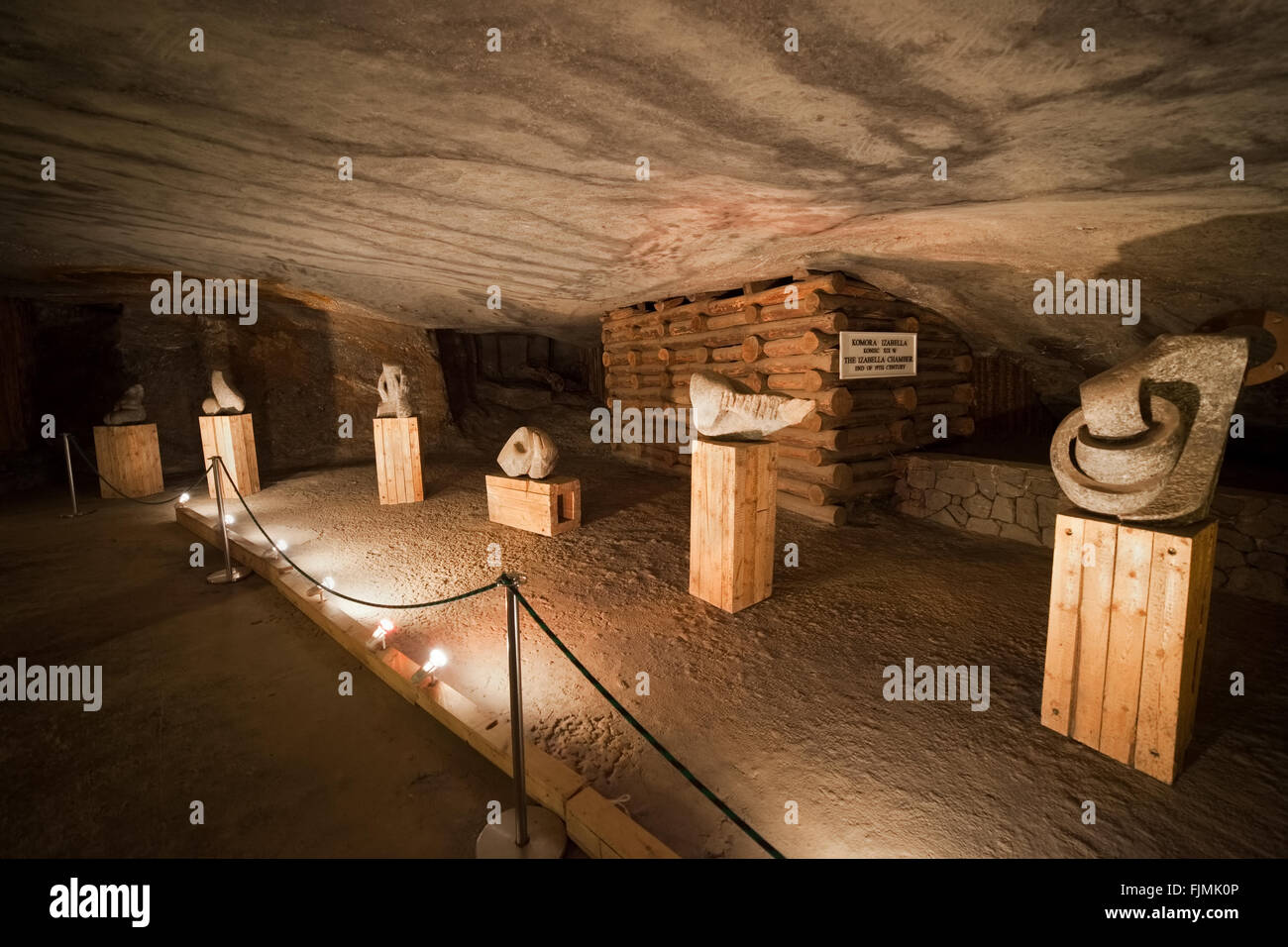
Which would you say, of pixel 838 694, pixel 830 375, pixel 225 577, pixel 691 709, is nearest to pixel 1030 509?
pixel 830 375

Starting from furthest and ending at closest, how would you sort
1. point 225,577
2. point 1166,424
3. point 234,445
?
1. point 234,445
2. point 225,577
3. point 1166,424

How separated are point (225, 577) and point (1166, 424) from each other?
25.3 feet

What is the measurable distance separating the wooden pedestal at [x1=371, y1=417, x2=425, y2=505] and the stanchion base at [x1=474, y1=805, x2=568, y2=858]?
6.77 meters

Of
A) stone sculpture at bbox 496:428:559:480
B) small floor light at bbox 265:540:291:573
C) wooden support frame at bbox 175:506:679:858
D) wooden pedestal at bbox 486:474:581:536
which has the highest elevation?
stone sculpture at bbox 496:428:559:480

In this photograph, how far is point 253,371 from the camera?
11.9m

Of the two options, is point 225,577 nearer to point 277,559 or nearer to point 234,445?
point 277,559

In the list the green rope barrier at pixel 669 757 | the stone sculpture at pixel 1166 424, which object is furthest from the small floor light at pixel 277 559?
the stone sculpture at pixel 1166 424

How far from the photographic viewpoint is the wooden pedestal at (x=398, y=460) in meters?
8.38

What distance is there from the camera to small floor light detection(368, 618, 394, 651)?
13.5ft

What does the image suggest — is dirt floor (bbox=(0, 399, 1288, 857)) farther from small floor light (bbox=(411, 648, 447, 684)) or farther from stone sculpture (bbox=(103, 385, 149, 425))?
stone sculpture (bbox=(103, 385, 149, 425))

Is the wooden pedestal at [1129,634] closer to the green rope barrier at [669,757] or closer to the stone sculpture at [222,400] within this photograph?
the green rope barrier at [669,757]

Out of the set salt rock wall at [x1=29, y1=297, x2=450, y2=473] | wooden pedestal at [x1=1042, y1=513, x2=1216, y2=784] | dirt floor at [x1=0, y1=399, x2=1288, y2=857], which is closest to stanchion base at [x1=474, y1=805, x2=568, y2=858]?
dirt floor at [x1=0, y1=399, x2=1288, y2=857]

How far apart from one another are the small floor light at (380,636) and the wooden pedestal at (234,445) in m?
6.69
